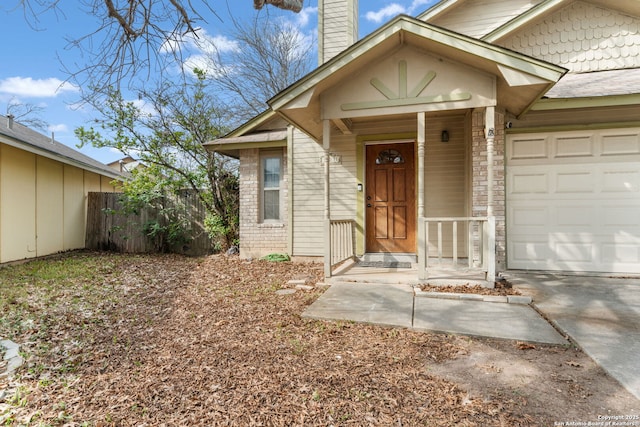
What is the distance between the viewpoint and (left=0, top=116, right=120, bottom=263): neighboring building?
7074 mm

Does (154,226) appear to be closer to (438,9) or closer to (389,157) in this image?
(389,157)

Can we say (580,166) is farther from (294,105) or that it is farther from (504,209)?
(294,105)

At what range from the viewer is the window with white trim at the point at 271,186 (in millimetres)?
7742

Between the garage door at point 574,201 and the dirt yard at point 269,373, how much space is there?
3.06 metres

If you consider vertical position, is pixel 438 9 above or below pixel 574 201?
above

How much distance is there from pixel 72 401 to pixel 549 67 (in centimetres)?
550

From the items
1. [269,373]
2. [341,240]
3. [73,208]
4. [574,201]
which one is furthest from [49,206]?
[574,201]

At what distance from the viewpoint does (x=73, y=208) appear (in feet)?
31.3

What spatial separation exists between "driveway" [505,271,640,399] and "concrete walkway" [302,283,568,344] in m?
0.21

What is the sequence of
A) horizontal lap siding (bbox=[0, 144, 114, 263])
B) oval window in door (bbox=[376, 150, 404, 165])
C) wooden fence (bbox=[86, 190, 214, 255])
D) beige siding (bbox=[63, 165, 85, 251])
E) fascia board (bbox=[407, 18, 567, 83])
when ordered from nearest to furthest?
fascia board (bbox=[407, 18, 567, 83]) < oval window in door (bbox=[376, 150, 404, 165]) < horizontal lap siding (bbox=[0, 144, 114, 263]) < beige siding (bbox=[63, 165, 85, 251]) < wooden fence (bbox=[86, 190, 214, 255])

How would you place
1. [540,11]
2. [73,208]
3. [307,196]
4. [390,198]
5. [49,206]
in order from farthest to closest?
[73,208], [49,206], [307,196], [390,198], [540,11]

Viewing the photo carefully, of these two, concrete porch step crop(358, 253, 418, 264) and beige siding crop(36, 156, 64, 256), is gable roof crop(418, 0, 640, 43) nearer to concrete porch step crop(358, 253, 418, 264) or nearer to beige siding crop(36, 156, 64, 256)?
concrete porch step crop(358, 253, 418, 264)

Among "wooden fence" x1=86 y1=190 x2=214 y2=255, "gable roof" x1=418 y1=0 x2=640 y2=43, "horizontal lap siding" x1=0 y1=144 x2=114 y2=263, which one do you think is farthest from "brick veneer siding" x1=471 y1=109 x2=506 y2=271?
"horizontal lap siding" x1=0 y1=144 x2=114 y2=263

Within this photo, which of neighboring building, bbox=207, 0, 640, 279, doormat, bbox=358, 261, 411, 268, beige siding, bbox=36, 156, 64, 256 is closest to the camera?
neighboring building, bbox=207, 0, 640, 279
